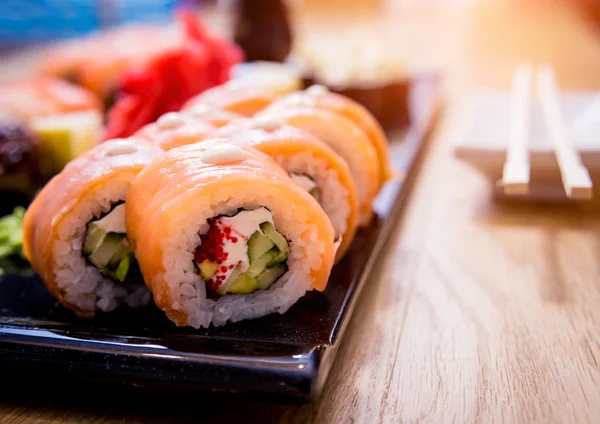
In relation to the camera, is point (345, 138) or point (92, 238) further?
point (345, 138)

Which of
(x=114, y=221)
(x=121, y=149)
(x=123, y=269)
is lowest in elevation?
(x=123, y=269)

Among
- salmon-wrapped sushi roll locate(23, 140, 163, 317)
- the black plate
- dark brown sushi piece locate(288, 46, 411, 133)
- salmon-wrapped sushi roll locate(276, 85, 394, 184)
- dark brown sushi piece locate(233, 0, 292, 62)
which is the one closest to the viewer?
the black plate

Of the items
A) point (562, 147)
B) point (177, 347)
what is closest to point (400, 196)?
point (562, 147)

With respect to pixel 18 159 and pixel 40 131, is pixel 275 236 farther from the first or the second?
pixel 40 131

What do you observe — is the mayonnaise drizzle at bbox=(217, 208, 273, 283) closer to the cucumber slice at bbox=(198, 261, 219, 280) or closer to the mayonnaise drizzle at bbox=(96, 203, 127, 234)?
the cucumber slice at bbox=(198, 261, 219, 280)

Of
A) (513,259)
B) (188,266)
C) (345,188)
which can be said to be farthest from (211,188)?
(513,259)

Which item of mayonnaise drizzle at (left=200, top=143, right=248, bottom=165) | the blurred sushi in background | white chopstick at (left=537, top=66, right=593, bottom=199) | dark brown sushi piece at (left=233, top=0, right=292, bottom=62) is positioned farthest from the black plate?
dark brown sushi piece at (left=233, top=0, right=292, bottom=62)
